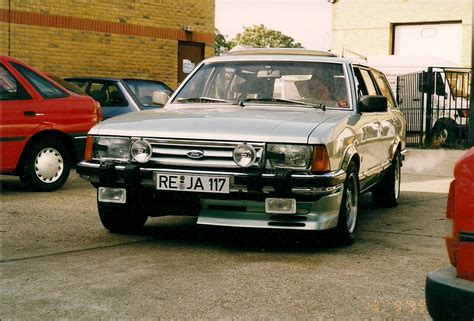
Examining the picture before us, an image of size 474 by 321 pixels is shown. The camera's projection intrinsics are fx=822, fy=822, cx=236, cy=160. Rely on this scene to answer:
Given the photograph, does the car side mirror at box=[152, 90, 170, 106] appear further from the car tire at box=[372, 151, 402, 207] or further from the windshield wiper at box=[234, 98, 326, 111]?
the car tire at box=[372, 151, 402, 207]

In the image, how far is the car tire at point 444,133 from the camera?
19953mm

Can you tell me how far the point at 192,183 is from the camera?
5988 mm

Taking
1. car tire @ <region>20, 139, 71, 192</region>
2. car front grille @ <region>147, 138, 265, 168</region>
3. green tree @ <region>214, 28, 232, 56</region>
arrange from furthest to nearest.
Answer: green tree @ <region>214, 28, 232, 56</region>
car tire @ <region>20, 139, 71, 192</region>
car front grille @ <region>147, 138, 265, 168</region>

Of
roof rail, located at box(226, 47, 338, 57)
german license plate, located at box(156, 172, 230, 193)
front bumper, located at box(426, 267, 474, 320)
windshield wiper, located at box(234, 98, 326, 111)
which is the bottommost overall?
front bumper, located at box(426, 267, 474, 320)

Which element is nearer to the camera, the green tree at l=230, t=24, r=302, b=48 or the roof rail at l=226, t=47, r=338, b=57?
the roof rail at l=226, t=47, r=338, b=57

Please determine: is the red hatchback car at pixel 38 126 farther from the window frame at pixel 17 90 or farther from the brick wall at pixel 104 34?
the brick wall at pixel 104 34

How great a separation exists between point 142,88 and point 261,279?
860 cm

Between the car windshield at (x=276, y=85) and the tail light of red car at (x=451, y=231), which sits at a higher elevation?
the car windshield at (x=276, y=85)

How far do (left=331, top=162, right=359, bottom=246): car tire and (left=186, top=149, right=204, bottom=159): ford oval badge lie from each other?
1.17 m

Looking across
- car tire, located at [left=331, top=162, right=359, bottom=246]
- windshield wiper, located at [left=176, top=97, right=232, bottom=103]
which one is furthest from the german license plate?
windshield wiper, located at [left=176, top=97, right=232, bottom=103]

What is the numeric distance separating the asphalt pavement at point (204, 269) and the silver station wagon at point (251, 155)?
1.01 feet

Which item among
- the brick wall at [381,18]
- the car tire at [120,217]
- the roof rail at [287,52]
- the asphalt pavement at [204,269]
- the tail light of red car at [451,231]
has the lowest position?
the asphalt pavement at [204,269]

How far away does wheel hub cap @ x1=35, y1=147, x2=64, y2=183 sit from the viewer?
9.50 metres

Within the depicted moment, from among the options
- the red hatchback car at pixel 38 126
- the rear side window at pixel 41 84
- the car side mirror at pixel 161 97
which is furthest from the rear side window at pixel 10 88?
the car side mirror at pixel 161 97
